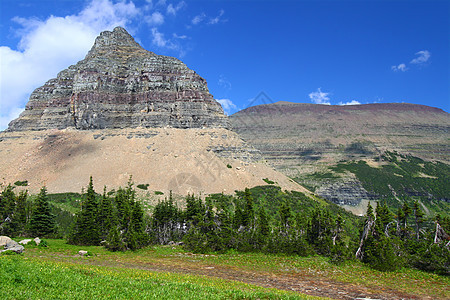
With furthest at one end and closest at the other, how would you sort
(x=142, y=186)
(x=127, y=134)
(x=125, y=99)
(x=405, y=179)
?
(x=405, y=179) → (x=125, y=99) → (x=127, y=134) → (x=142, y=186)

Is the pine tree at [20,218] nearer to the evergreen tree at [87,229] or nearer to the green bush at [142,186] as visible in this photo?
the evergreen tree at [87,229]

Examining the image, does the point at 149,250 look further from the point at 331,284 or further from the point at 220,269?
the point at 331,284

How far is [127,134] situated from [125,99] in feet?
47.5

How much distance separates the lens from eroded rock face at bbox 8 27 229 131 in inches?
3711

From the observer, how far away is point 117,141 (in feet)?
290

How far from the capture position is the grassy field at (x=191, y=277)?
38.5 ft

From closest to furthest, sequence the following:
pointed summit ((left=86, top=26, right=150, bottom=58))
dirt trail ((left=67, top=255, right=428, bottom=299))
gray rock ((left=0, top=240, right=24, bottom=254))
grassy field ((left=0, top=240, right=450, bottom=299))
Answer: grassy field ((left=0, top=240, right=450, bottom=299)), dirt trail ((left=67, top=255, right=428, bottom=299)), gray rock ((left=0, top=240, right=24, bottom=254)), pointed summit ((left=86, top=26, right=150, bottom=58))

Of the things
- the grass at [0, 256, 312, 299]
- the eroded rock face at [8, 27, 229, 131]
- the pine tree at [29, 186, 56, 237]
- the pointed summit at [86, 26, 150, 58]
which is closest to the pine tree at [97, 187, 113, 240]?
the pine tree at [29, 186, 56, 237]

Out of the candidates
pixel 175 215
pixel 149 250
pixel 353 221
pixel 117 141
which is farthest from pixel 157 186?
pixel 353 221

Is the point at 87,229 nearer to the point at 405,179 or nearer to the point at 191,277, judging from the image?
the point at 191,277

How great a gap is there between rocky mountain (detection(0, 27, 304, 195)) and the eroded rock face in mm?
312

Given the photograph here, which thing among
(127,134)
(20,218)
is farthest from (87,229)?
(127,134)

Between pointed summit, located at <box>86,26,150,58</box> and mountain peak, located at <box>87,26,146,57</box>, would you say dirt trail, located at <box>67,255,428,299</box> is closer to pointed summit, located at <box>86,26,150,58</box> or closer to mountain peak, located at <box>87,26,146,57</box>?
pointed summit, located at <box>86,26,150,58</box>

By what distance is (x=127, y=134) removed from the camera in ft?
298
